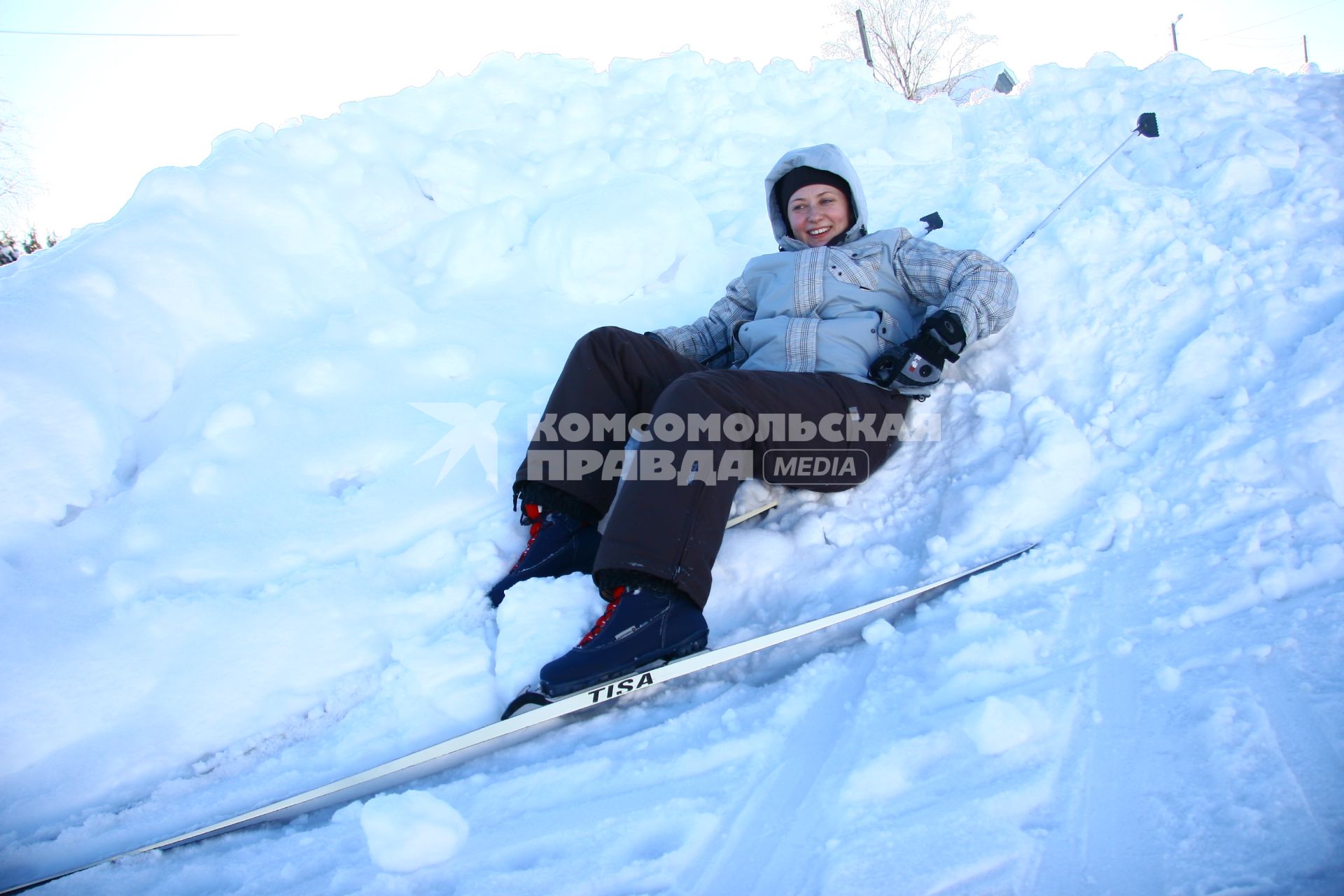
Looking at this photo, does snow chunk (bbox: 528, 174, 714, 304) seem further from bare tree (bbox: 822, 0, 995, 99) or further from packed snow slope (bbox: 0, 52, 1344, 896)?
bare tree (bbox: 822, 0, 995, 99)

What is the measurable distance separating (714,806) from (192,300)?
2984mm

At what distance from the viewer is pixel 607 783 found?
1.53 m

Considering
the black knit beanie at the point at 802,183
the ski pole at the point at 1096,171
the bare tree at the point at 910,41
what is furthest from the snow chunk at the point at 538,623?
the bare tree at the point at 910,41

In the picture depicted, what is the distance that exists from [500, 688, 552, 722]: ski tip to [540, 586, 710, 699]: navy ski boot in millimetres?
17

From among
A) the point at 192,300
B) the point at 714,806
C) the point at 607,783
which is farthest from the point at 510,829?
the point at 192,300

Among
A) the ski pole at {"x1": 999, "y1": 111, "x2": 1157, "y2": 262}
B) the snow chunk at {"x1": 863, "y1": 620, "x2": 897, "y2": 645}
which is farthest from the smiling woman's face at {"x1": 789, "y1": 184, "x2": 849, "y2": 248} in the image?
the snow chunk at {"x1": 863, "y1": 620, "x2": 897, "y2": 645}

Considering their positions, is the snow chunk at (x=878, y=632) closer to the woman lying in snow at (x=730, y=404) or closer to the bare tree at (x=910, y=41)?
the woman lying in snow at (x=730, y=404)

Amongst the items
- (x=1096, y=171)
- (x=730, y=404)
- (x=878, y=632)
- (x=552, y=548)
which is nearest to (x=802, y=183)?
(x=1096, y=171)

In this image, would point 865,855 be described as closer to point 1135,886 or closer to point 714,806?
point 714,806

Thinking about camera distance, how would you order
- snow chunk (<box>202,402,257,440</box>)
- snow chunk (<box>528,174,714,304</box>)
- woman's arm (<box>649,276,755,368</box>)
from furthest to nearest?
snow chunk (<box>528,174,714,304</box>), woman's arm (<box>649,276,755,368</box>), snow chunk (<box>202,402,257,440</box>)

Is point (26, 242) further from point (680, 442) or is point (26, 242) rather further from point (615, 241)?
point (680, 442)

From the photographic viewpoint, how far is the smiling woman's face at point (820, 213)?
109 inches

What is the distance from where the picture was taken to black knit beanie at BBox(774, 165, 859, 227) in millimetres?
2822

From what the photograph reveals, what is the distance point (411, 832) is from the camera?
1379 millimetres
